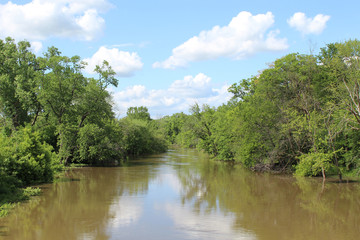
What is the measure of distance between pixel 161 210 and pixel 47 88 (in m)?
20.9

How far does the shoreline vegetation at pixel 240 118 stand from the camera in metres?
20.3

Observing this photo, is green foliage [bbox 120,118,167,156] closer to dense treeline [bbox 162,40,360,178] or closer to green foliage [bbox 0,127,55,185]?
dense treeline [bbox 162,40,360,178]

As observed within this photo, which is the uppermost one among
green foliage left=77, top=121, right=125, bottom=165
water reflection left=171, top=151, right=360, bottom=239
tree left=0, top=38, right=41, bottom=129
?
tree left=0, top=38, right=41, bottom=129

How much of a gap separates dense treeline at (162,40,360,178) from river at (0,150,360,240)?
2625 mm

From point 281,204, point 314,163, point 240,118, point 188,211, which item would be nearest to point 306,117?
point 314,163

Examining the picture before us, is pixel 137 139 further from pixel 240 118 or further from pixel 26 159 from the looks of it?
pixel 26 159

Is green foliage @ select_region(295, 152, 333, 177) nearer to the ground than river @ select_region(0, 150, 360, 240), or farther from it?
farther from it

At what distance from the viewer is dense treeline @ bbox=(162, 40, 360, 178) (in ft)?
72.4

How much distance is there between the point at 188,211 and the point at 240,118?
54.8 ft

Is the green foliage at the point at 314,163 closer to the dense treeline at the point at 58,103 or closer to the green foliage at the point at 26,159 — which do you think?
the green foliage at the point at 26,159

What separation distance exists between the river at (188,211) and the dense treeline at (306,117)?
2625 mm

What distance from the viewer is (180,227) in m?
12.3

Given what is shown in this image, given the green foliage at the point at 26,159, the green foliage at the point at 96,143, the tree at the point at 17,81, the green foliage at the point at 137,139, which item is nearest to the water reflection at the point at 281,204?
the green foliage at the point at 26,159

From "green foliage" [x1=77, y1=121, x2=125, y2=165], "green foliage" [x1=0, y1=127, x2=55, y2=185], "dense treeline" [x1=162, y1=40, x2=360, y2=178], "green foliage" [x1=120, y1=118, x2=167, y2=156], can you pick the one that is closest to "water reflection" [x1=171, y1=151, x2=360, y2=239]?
"dense treeline" [x1=162, y1=40, x2=360, y2=178]
